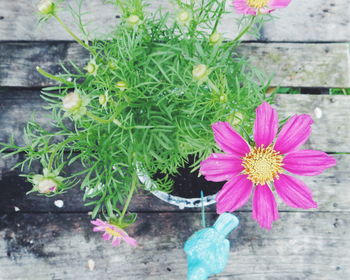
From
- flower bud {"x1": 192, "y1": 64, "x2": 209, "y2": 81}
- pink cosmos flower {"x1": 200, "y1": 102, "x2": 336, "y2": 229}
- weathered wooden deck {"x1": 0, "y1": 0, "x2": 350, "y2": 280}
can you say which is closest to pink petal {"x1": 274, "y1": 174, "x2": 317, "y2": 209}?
pink cosmos flower {"x1": 200, "y1": 102, "x2": 336, "y2": 229}

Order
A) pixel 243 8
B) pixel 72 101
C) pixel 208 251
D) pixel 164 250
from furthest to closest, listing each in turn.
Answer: pixel 164 250
pixel 208 251
pixel 243 8
pixel 72 101

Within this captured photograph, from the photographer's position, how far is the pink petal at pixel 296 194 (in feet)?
1.59

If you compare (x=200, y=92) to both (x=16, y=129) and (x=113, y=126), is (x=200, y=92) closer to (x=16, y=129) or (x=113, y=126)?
(x=113, y=126)

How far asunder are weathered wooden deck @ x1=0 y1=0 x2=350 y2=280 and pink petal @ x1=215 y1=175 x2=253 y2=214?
0.31 meters

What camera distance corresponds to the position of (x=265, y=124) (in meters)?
0.47

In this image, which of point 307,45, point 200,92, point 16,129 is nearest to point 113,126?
point 200,92

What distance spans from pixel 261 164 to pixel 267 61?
0.38 meters

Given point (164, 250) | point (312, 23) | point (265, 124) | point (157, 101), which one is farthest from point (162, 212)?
point (312, 23)

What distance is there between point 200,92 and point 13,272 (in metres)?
0.53

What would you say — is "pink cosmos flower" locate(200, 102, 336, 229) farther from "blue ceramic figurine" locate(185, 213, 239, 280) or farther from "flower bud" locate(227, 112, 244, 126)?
"blue ceramic figurine" locate(185, 213, 239, 280)

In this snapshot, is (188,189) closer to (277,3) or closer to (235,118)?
(235,118)

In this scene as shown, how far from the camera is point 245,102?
1.90ft

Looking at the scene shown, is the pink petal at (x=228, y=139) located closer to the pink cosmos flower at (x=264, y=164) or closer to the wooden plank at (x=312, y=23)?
the pink cosmos flower at (x=264, y=164)

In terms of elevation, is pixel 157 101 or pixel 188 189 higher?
pixel 157 101
